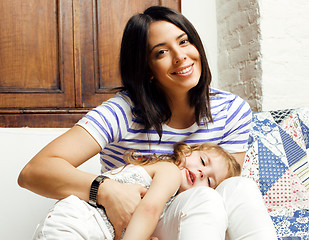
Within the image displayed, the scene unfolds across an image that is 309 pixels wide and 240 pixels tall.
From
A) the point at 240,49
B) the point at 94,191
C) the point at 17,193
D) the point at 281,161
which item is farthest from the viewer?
the point at 240,49

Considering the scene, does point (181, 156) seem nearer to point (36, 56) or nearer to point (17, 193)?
point (17, 193)

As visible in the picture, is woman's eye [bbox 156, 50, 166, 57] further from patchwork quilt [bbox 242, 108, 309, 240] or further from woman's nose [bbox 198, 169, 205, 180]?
patchwork quilt [bbox 242, 108, 309, 240]

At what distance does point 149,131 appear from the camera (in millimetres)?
1440

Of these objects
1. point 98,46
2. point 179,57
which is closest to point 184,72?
point 179,57

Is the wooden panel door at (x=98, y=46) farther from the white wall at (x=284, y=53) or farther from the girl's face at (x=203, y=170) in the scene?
the girl's face at (x=203, y=170)

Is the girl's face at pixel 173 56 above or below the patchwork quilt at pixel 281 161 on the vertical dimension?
above

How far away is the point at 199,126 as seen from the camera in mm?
1479

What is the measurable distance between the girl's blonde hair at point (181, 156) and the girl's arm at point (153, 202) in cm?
14

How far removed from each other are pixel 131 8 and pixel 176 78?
55.9 inches

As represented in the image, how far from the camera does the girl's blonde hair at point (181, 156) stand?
4.38ft

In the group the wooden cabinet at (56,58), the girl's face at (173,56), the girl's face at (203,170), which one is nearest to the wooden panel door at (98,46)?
the wooden cabinet at (56,58)

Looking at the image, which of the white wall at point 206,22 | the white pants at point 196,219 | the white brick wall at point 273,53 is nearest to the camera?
the white pants at point 196,219

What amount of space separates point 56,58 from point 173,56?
4.22 feet

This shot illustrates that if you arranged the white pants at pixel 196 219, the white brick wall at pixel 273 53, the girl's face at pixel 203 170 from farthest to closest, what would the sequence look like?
the white brick wall at pixel 273 53 < the girl's face at pixel 203 170 < the white pants at pixel 196 219
